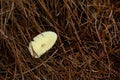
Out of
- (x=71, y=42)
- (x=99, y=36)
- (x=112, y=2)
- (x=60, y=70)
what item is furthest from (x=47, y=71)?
(x=112, y=2)

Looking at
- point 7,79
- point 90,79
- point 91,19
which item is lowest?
point 90,79

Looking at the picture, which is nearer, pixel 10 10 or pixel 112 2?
pixel 10 10

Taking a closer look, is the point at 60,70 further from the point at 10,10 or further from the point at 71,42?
the point at 10,10
